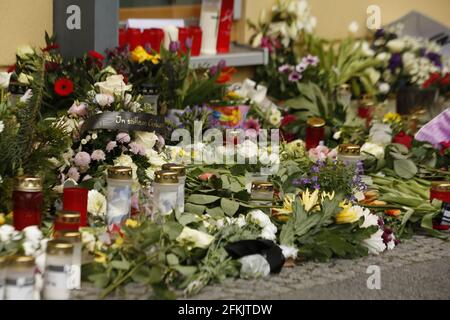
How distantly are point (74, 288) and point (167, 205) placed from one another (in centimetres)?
66

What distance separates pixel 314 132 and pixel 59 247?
2642mm

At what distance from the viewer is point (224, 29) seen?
721cm

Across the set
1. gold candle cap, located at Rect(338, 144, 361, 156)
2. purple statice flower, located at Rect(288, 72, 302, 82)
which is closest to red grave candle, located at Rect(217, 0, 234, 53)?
purple statice flower, located at Rect(288, 72, 302, 82)

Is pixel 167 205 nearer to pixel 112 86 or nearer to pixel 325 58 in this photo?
pixel 112 86

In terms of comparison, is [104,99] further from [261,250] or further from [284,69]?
[284,69]

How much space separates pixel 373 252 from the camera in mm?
4633

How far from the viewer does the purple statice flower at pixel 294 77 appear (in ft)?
23.3

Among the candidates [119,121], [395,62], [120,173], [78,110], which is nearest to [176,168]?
[120,173]

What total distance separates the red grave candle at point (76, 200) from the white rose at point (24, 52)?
1.40 metres

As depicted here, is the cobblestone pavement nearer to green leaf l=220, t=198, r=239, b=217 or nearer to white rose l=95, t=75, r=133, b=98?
green leaf l=220, t=198, r=239, b=217

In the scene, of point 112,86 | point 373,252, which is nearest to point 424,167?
point 373,252

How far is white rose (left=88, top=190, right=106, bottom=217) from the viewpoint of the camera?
4.48 meters

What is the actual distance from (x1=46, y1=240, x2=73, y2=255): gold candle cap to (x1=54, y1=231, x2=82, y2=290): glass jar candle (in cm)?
9
